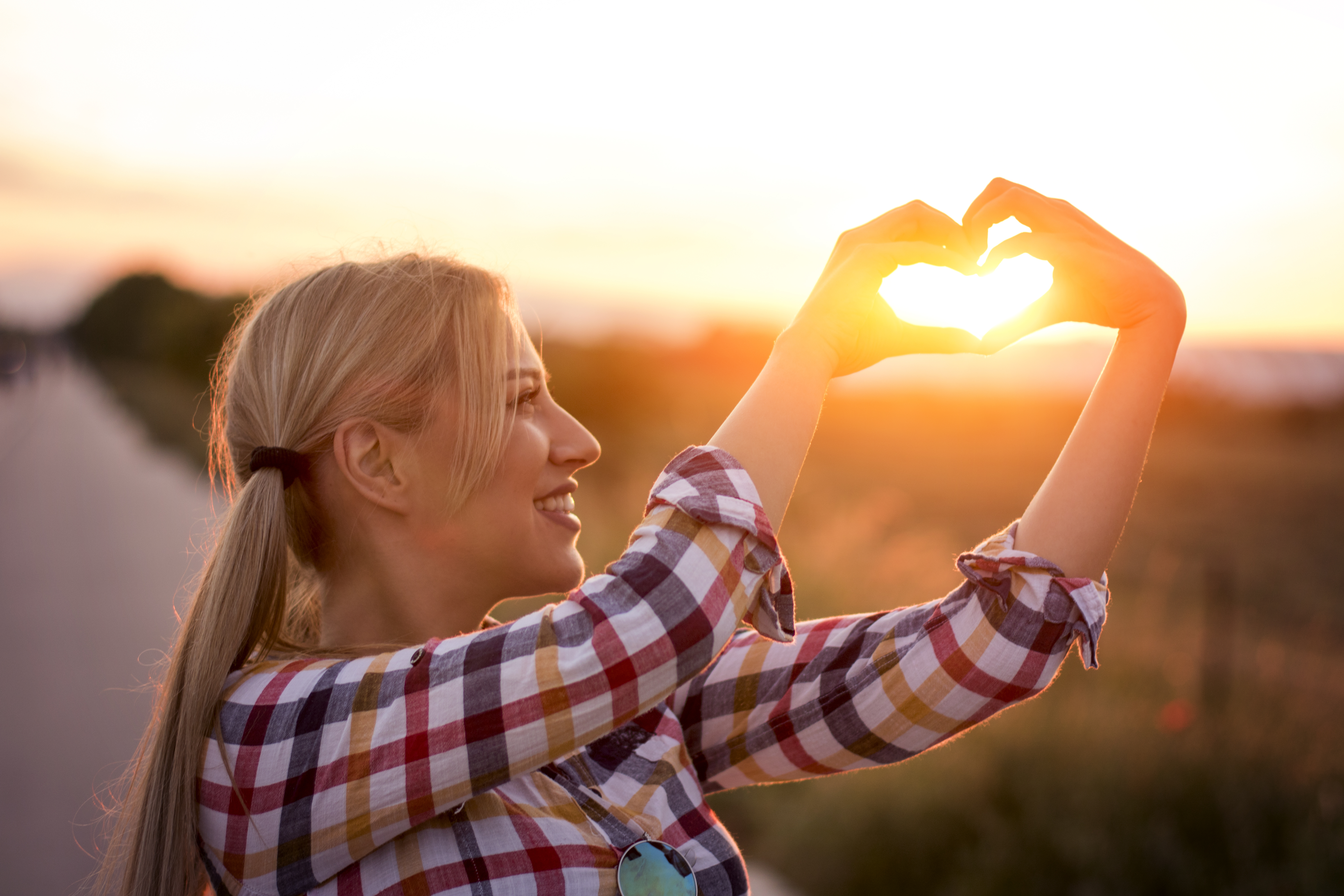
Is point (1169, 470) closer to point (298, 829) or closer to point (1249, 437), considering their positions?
point (1249, 437)

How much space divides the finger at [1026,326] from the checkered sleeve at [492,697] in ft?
1.75

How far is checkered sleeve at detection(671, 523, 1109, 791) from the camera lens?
1.29m

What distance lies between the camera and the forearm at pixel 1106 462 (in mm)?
1259

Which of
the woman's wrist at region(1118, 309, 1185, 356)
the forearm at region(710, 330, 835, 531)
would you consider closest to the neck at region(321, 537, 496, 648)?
the forearm at region(710, 330, 835, 531)

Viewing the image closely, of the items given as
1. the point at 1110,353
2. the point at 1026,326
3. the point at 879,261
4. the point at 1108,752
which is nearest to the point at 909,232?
the point at 879,261

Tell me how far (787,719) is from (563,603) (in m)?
0.66

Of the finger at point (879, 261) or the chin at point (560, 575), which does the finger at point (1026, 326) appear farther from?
the chin at point (560, 575)

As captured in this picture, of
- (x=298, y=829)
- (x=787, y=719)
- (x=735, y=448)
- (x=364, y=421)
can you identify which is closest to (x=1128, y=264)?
(x=735, y=448)

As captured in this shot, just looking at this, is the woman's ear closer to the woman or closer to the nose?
the woman

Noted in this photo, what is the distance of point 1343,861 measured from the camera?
11.6 feet

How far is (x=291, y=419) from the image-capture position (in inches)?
57.5

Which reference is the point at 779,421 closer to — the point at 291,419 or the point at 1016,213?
the point at 1016,213

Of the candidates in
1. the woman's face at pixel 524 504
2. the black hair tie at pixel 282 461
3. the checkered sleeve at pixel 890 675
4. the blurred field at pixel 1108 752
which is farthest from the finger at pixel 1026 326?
the blurred field at pixel 1108 752

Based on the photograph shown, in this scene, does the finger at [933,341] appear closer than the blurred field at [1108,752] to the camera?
Yes
